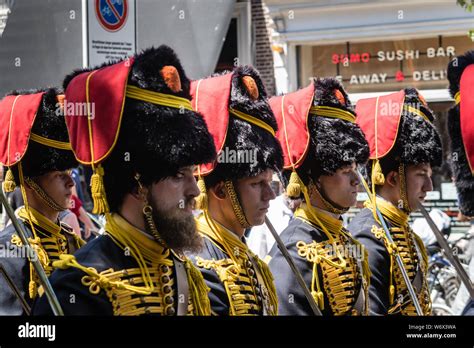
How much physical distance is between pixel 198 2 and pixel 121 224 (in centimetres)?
407

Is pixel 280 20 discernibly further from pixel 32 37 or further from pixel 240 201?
pixel 240 201

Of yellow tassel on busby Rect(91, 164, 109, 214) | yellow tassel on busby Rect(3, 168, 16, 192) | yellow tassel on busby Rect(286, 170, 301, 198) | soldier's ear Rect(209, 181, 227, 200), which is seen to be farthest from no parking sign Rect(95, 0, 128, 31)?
yellow tassel on busby Rect(91, 164, 109, 214)

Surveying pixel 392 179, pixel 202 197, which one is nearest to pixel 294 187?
pixel 202 197

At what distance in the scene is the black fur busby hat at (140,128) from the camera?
10.8 ft

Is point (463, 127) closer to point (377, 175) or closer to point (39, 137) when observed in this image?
point (377, 175)

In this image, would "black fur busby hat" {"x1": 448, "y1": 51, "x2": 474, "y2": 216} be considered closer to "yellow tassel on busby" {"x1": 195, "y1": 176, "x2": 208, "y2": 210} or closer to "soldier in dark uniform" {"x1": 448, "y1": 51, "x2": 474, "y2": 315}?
"soldier in dark uniform" {"x1": 448, "y1": 51, "x2": 474, "y2": 315}

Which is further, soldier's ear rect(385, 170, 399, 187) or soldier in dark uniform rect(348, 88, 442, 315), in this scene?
soldier's ear rect(385, 170, 399, 187)

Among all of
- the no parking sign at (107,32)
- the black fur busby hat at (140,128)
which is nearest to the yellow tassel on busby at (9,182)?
the no parking sign at (107,32)

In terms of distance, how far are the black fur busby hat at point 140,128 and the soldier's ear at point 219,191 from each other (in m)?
0.72

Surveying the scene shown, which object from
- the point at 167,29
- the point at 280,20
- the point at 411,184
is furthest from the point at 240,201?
the point at 280,20

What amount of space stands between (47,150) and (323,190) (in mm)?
1529

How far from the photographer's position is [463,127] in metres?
3.82

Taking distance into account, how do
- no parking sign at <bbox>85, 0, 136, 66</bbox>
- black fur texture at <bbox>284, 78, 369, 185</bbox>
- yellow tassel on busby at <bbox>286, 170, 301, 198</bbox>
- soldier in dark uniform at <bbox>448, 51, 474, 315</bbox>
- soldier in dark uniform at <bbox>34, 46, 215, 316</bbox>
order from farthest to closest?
no parking sign at <bbox>85, 0, 136, 66</bbox>, black fur texture at <bbox>284, 78, 369, 185</bbox>, yellow tassel on busby at <bbox>286, 170, 301, 198</bbox>, soldier in dark uniform at <bbox>448, 51, 474, 315</bbox>, soldier in dark uniform at <bbox>34, 46, 215, 316</bbox>

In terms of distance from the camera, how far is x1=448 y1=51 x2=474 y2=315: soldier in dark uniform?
3.81 metres
